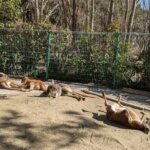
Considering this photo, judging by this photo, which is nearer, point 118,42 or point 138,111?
point 138,111

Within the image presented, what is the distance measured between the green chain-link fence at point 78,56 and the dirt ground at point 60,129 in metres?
3.39

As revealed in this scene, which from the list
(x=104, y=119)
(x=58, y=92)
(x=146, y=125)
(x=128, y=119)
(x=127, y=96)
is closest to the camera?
(x=146, y=125)

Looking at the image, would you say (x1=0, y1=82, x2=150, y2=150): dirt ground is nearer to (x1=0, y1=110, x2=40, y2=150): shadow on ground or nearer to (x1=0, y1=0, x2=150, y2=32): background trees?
(x1=0, y1=110, x2=40, y2=150): shadow on ground

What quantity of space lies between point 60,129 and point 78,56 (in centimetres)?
625

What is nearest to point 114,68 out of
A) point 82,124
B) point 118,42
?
point 118,42

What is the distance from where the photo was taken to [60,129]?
24.4 ft

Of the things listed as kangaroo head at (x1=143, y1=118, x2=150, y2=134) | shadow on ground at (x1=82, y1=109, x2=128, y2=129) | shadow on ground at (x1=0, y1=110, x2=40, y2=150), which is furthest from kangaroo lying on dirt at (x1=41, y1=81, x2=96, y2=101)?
kangaroo head at (x1=143, y1=118, x2=150, y2=134)

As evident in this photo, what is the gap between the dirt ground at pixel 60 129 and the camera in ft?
22.2

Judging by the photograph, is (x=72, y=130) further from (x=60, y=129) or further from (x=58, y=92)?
(x=58, y=92)

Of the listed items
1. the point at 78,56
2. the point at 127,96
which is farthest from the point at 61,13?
the point at 127,96

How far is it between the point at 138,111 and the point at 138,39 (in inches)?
145

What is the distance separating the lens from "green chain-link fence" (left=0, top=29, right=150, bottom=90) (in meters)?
12.5

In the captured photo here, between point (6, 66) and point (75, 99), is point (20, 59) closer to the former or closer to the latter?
point (6, 66)

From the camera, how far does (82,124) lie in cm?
785
